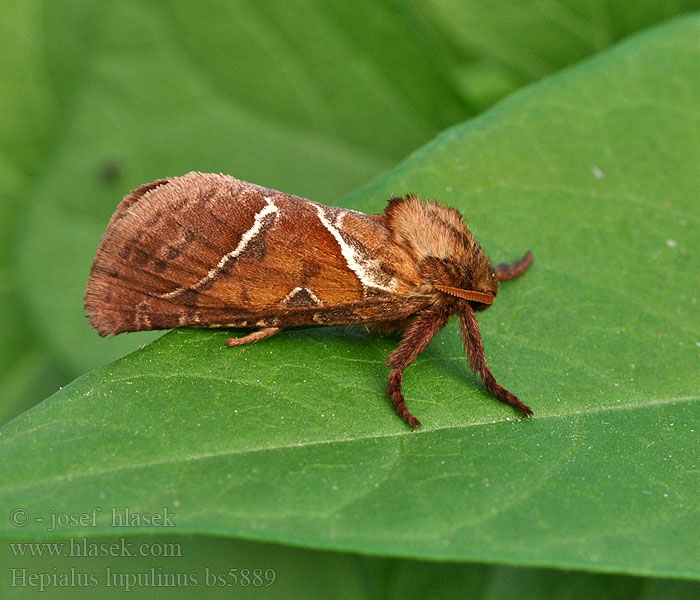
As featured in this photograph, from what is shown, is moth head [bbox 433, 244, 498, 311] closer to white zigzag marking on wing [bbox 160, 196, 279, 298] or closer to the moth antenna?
the moth antenna

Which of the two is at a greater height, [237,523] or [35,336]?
[237,523]

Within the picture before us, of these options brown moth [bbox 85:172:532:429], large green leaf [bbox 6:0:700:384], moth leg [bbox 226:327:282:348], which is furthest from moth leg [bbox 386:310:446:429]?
large green leaf [bbox 6:0:700:384]

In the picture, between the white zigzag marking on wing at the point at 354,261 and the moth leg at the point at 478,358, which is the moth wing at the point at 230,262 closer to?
the white zigzag marking on wing at the point at 354,261

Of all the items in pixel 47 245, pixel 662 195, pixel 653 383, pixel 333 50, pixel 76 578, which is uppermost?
pixel 333 50

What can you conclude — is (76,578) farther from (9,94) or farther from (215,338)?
(9,94)

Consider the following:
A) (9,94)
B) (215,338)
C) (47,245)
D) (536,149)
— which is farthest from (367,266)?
(9,94)

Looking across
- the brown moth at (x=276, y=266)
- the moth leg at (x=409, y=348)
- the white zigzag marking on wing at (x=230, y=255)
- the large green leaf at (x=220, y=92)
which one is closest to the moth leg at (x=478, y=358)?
the brown moth at (x=276, y=266)
